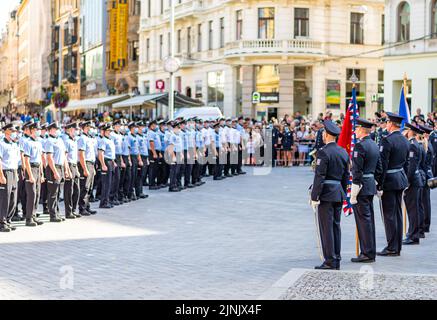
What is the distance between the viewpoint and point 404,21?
1715 inches

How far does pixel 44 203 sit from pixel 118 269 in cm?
805

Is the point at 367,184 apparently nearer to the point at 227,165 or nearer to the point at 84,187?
the point at 84,187

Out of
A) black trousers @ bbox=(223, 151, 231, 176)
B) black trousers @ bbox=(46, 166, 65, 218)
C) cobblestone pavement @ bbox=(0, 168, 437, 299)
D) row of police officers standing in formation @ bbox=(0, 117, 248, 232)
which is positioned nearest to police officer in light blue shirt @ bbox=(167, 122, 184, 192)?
row of police officers standing in formation @ bbox=(0, 117, 248, 232)

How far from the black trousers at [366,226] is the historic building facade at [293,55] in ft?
114

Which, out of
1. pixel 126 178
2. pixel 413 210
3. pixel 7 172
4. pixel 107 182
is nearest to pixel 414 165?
pixel 413 210

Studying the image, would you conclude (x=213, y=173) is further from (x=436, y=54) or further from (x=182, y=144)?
(x=436, y=54)

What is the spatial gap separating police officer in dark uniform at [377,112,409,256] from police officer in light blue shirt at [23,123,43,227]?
7348mm

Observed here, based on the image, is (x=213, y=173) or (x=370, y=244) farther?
(x=213, y=173)

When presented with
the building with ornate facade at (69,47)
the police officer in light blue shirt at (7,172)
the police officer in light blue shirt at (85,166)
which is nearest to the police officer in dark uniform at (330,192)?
the police officer in light blue shirt at (7,172)

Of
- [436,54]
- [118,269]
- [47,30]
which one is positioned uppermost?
[47,30]

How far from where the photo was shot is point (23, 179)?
709 inches

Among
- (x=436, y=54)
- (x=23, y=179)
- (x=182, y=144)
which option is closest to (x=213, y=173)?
(x=182, y=144)

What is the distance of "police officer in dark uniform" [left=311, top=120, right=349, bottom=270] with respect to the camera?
11.9 metres

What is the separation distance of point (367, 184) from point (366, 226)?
25.9 inches
